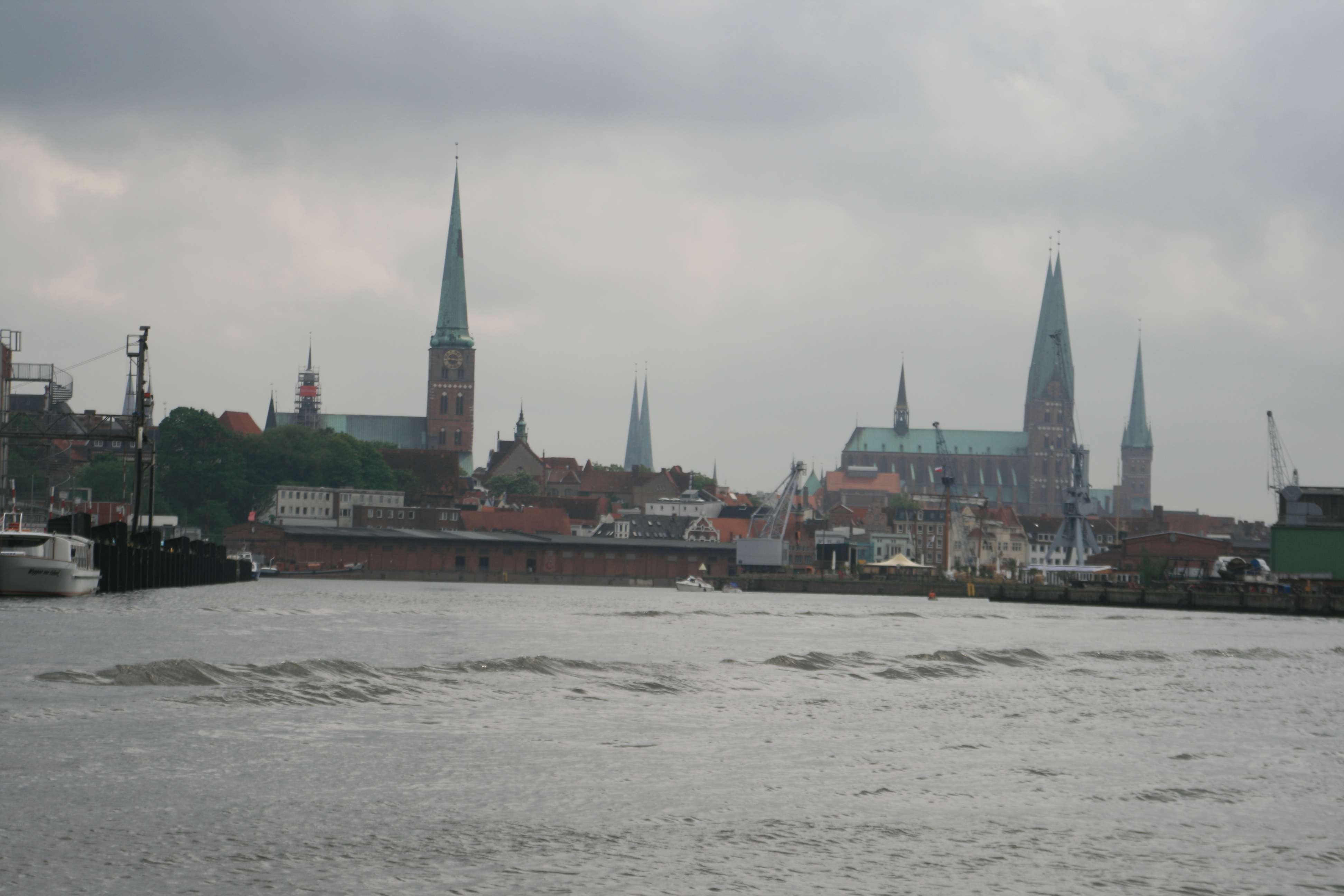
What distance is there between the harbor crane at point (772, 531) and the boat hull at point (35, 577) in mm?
111003

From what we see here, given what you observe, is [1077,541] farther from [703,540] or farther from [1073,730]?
[1073,730]

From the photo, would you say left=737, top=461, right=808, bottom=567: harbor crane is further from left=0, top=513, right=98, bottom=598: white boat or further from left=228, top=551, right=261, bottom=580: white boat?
left=0, top=513, right=98, bottom=598: white boat

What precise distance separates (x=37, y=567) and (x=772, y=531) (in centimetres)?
12860

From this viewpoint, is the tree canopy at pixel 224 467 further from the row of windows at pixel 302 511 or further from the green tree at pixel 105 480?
the row of windows at pixel 302 511

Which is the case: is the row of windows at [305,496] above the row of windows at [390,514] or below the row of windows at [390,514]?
above

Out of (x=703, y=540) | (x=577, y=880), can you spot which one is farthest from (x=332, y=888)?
(x=703, y=540)

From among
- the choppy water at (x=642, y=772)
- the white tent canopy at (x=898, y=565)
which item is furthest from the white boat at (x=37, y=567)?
the white tent canopy at (x=898, y=565)

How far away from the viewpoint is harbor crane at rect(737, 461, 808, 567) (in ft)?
520

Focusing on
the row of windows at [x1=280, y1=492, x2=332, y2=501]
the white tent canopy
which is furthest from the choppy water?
the row of windows at [x1=280, y1=492, x2=332, y2=501]

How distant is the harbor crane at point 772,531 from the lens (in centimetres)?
15862

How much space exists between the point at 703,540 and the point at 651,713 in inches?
5912

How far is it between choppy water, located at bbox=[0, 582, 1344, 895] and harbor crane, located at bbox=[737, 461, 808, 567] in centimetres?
12590

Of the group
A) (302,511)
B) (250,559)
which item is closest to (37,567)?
(250,559)

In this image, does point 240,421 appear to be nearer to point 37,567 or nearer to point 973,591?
point 973,591
